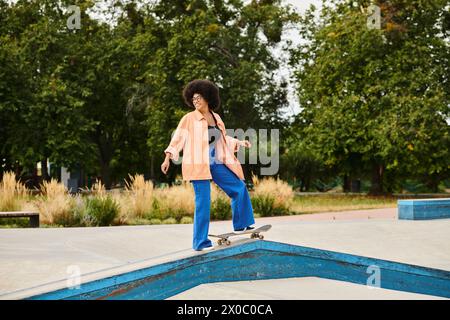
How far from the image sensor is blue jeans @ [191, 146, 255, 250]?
7426 millimetres

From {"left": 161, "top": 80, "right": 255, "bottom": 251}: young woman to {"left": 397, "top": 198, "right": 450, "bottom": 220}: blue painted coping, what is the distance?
32.1 feet

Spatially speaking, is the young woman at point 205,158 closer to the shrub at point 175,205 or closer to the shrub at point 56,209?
the shrub at point 56,209

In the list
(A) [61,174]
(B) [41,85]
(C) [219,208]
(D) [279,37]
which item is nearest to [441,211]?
(C) [219,208]

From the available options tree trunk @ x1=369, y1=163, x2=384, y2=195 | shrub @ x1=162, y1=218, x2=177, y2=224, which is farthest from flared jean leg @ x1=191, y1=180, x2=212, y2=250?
tree trunk @ x1=369, y1=163, x2=384, y2=195

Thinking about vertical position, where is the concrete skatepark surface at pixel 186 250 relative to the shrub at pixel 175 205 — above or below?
below

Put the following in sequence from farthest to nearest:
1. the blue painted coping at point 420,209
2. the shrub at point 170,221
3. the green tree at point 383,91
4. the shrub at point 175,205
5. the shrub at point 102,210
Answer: the green tree at point 383,91 < the shrub at point 175,205 < the shrub at point 170,221 < the blue painted coping at point 420,209 < the shrub at point 102,210

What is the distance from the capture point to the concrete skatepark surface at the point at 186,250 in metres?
7.42

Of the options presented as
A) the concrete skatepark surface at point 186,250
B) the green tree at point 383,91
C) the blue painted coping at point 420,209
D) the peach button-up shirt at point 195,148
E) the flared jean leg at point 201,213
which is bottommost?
the concrete skatepark surface at point 186,250

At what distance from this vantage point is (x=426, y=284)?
787 centimetres

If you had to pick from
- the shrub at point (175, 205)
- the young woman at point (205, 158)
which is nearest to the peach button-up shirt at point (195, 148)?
the young woman at point (205, 158)

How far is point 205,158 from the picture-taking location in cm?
740

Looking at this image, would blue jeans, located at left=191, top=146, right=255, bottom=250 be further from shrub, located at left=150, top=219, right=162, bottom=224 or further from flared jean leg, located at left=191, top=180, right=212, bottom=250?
shrub, located at left=150, top=219, right=162, bottom=224

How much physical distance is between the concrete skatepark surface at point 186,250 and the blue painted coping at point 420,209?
312mm
